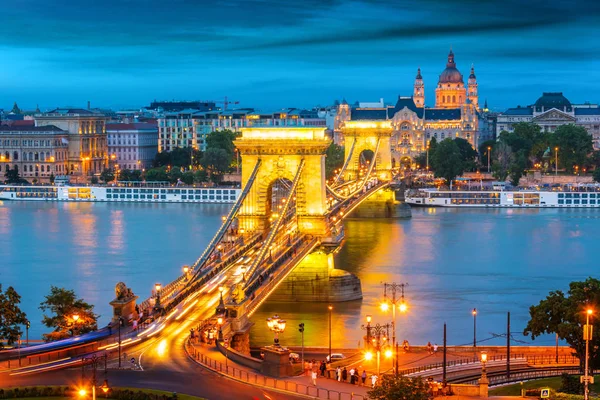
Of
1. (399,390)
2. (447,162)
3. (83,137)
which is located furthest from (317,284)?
(83,137)

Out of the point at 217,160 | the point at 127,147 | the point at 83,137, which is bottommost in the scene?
the point at 217,160

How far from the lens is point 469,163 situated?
303 feet

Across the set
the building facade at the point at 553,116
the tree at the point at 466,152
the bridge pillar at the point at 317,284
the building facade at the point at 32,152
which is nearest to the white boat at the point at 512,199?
the tree at the point at 466,152

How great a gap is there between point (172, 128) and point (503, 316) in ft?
261

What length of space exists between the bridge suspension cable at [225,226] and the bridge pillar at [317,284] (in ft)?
8.09

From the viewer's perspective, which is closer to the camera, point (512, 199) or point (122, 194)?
point (512, 199)

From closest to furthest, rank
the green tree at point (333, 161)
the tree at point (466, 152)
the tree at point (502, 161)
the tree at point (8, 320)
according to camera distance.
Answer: the tree at point (8, 320), the green tree at point (333, 161), the tree at point (502, 161), the tree at point (466, 152)

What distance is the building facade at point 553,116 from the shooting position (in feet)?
380

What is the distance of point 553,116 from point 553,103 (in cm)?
598

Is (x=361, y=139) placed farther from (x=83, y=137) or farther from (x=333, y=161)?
(x=83, y=137)

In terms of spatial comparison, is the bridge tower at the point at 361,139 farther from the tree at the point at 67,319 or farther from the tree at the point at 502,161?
the tree at the point at 67,319

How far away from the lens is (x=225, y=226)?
116 ft

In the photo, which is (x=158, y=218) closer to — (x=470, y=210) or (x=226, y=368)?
(x=470, y=210)

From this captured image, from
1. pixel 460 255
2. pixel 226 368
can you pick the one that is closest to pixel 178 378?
pixel 226 368
